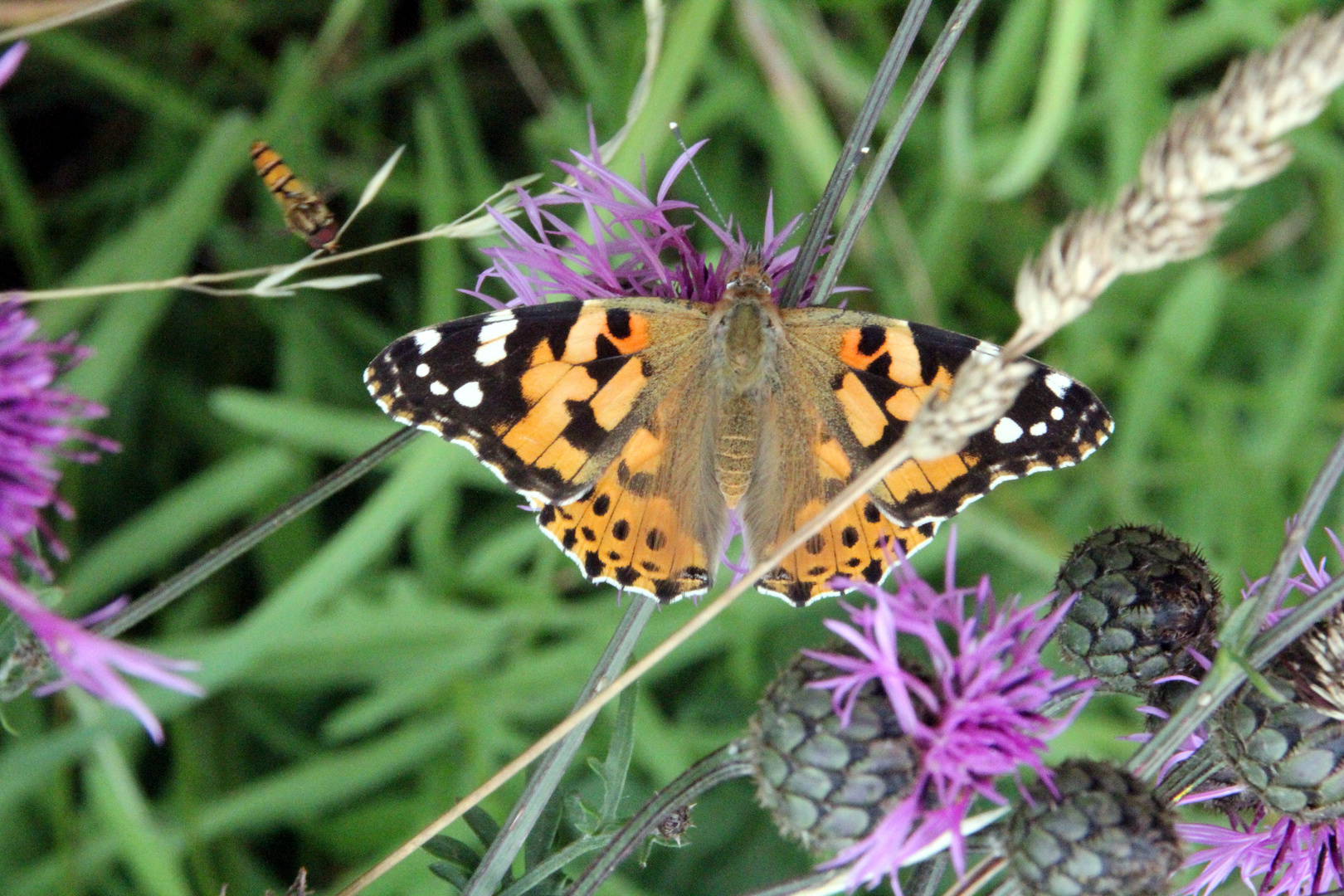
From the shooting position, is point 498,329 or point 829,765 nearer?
point 829,765

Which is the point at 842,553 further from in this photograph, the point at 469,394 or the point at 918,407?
the point at 469,394

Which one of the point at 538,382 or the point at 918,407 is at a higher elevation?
the point at 538,382

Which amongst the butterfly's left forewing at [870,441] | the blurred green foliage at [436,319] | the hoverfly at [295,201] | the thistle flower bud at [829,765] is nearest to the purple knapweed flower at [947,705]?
the thistle flower bud at [829,765]

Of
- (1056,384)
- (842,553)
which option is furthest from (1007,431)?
(842,553)

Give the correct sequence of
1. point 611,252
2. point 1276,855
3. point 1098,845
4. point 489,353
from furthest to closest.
Answer: point 611,252
point 489,353
point 1276,855
point 1098,845

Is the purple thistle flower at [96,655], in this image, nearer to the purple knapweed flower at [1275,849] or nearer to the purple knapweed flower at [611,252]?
the purple knapweed flower at [611,252]

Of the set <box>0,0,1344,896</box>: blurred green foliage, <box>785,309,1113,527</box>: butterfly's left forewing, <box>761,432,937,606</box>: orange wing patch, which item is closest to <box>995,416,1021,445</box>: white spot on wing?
<box>785,309,1113,527</box>: butterfly's left forewing

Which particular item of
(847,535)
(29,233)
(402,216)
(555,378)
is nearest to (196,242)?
(29,233)
